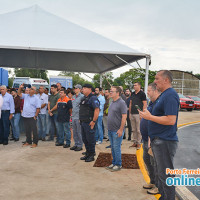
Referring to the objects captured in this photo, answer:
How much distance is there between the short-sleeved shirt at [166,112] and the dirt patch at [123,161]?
266cm

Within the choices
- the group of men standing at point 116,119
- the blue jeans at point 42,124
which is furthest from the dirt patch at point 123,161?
the blue jeans at point 42,124

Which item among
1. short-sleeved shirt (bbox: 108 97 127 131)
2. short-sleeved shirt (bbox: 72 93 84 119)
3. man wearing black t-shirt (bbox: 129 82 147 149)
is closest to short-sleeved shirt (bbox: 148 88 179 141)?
short-sleeved shirt (bbox: 108 97 127 131)

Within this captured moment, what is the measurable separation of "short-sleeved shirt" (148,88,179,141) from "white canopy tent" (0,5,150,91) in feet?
21.8

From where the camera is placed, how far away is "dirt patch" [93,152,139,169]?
5.72m

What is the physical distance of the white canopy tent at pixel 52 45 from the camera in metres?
9.35

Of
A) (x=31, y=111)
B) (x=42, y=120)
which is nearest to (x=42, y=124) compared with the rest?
(x=42, y=120)

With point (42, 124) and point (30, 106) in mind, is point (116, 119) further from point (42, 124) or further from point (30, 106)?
Answer: point (42, 124)

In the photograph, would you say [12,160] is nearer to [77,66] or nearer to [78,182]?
[78,182]

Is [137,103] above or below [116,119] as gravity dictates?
above

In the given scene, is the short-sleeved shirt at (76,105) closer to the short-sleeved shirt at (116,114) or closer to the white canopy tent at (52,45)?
the short-sleeved shirt at (116,114)

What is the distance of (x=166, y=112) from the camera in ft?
9.74

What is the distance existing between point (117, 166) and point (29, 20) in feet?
29.3

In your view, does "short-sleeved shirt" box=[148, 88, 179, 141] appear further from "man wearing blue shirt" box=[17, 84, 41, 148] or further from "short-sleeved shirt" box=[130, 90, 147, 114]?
"man wearing blue shirt" box=[17, 84, 41, 148]

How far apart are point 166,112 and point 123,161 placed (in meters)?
3.43
